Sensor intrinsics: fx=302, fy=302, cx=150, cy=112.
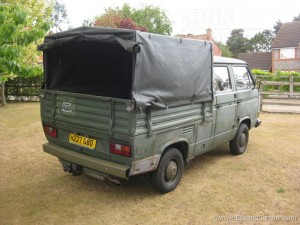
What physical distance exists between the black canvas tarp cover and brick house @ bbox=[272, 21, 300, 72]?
34593 mm

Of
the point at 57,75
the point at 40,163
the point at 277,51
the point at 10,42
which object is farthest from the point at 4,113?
the point at 277,51

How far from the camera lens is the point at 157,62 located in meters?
4.16

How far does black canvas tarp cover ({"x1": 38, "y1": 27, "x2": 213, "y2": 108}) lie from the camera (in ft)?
12.7

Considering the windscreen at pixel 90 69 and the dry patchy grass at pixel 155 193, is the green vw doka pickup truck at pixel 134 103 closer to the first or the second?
the windscreen at pixel 90 69

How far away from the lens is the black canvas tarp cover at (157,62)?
3.87m

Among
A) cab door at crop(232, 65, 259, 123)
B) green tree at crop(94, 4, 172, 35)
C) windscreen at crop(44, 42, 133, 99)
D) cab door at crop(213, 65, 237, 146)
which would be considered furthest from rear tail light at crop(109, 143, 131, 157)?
green tree at crop(94, 4, 172, 35)

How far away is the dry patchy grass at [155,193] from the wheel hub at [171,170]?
0.25m

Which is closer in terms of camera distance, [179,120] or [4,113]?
[179,120]

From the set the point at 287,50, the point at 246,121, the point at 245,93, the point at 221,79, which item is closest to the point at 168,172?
the point at 221,79

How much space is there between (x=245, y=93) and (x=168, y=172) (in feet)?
9.67

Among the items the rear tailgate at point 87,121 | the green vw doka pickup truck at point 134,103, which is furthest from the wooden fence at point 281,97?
the rear tailgate at point 87,121

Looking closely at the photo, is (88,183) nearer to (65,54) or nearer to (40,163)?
(40,163)

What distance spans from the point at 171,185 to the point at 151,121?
126cm

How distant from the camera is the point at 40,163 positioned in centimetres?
613
